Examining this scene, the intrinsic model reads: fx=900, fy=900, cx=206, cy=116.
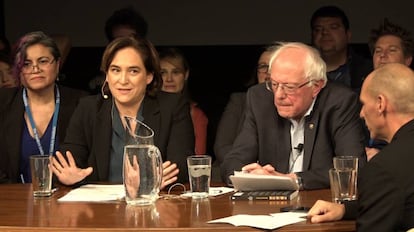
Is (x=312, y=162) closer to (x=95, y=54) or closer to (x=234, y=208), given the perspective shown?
(x=234, y=208)

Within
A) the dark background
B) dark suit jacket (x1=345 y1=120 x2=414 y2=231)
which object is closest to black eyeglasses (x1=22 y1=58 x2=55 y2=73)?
the dark background

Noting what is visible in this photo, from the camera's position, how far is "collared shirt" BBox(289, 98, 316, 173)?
163 inches

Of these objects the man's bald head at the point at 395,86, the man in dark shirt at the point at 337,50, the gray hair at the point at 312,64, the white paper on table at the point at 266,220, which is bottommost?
the white paper on table at the point at 266,220

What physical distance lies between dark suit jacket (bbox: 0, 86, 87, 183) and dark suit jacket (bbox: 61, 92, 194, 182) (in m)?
0.47

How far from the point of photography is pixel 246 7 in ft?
23.6

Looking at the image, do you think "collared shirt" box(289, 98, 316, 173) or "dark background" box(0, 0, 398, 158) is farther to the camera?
"dark background" box(0, 0, 398, 158)

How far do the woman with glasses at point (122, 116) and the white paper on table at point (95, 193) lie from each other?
0.99ft

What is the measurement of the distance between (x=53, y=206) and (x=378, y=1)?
424 centimetres

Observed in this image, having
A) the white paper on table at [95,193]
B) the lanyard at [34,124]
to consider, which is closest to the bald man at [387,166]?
the white paper on table at [95,193]

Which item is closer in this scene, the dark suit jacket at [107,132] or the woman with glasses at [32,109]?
the dark suit jacket at [107,132]

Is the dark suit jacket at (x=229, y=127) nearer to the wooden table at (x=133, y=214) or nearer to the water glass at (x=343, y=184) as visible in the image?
the wooden table at (x=133, y=214)

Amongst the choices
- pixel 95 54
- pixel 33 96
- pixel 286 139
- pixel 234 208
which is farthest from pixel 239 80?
pixel 234 208

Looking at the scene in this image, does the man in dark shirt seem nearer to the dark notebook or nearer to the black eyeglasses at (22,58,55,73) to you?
the black eyeglasses at (22,58,55,73)

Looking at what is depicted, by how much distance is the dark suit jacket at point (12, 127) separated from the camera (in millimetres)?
4672
